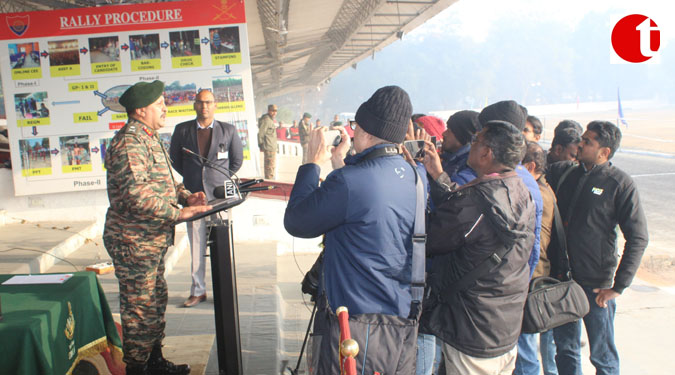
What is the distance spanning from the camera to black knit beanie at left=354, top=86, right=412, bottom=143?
1743 millimetres

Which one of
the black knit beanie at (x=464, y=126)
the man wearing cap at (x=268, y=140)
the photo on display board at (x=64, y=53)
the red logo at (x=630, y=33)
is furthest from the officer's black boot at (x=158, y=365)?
the red logo at (x=630, y=33)

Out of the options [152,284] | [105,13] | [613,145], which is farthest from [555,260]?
[105,13]

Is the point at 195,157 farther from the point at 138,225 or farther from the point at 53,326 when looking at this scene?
the point at 53,326

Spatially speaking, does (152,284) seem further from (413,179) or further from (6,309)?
(413,179)

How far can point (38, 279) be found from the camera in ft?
7.44

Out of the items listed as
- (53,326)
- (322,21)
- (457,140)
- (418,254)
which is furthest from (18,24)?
(322,21)

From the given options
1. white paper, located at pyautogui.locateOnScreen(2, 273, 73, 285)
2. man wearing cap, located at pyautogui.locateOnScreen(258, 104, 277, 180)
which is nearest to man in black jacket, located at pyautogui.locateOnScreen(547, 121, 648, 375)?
white paper, located at pyautogui.locateOnScreen(2, 273, 73, 285)

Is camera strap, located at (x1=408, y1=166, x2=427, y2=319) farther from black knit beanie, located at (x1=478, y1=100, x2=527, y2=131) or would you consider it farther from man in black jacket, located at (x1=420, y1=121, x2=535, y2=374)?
black knit beanie, located at (x1=478, y1=100, x2=527, y2=131)

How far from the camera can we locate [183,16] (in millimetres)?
5574

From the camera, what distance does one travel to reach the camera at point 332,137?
1.85 meters

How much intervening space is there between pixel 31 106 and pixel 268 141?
6186 millimetres

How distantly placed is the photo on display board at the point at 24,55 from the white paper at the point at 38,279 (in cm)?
422

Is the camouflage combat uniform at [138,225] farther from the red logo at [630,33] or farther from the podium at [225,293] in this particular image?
the red logo at [630,33]

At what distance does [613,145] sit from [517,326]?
1.48 m
